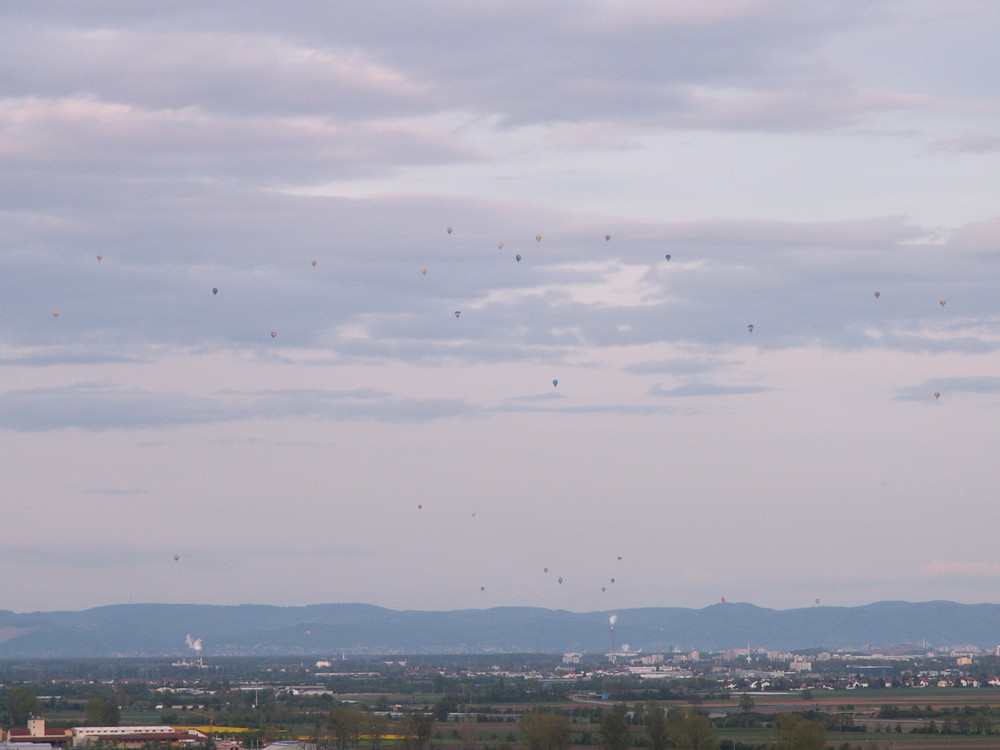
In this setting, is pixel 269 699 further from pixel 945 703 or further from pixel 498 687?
pixel 945 703

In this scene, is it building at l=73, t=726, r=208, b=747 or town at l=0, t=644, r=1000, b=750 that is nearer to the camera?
town at l=0, t=644, r=1000, b=750

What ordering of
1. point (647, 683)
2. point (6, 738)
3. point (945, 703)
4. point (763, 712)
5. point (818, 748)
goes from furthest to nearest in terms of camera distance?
point (647, 683) < point (945, 703) < point (763, 712) < point (6, 738) < point (818, 748)

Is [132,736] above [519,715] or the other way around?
above

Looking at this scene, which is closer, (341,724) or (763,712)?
(341,724)

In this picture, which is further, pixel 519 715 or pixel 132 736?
pixel 519 715

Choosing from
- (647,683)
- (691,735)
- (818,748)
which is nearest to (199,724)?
(691,735)

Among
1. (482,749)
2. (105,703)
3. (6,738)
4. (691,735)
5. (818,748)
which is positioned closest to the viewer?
(818,748)

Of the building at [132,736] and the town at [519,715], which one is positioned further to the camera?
the building at [132,736]

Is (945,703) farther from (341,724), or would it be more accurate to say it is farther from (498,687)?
(341,724)

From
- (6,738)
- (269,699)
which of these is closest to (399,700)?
(269,699)
